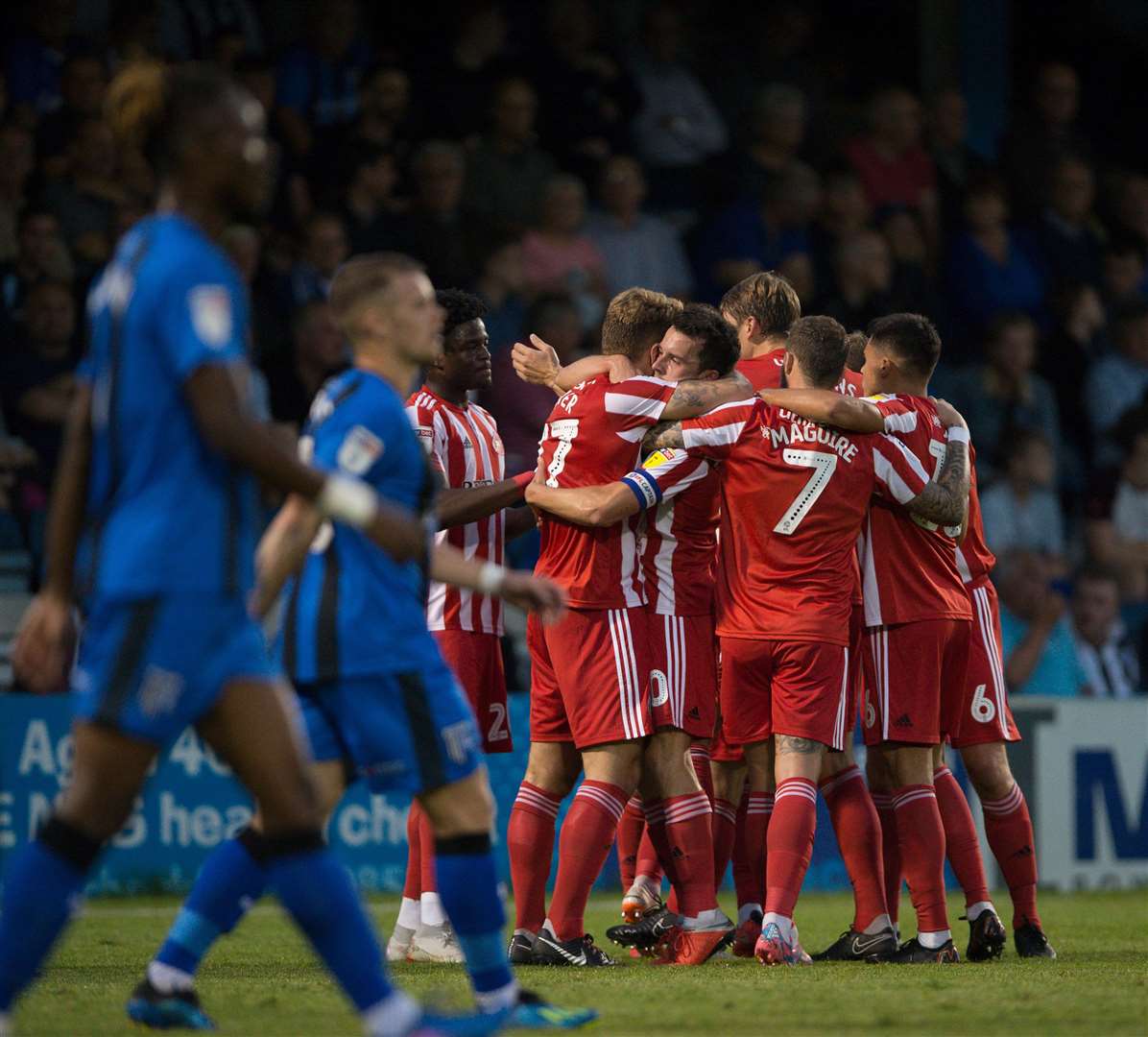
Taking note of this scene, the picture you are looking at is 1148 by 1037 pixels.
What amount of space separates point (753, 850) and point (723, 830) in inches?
5.7

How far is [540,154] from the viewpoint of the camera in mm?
14070

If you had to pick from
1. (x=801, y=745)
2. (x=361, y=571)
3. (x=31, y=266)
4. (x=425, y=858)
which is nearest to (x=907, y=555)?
(x=801, y=745)

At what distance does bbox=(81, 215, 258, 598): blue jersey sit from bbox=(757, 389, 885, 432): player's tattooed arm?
316cm

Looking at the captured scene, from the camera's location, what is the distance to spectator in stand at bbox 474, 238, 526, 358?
12.8 m

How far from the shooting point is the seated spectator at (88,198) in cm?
1189

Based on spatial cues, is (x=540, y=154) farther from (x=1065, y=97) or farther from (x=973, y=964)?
(x=973, y=964)

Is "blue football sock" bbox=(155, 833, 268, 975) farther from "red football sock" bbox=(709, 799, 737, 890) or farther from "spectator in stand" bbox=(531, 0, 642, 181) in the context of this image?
"spectator in stand" bbox=(531, 0, 642, 181)

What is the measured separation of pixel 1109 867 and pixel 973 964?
489 centimetres

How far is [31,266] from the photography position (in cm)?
1160

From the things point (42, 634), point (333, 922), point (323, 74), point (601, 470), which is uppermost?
point (323, 74)

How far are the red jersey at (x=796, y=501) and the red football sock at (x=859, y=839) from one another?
2.09 ft

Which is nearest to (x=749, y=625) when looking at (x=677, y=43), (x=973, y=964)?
(x=973, y=964)

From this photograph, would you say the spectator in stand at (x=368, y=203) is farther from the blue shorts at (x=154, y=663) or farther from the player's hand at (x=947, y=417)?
the blue shorts at (x=154, y=663)

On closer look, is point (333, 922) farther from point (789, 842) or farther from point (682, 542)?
point (682, 542)
